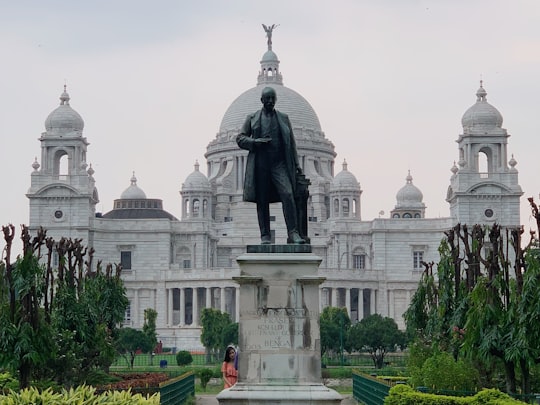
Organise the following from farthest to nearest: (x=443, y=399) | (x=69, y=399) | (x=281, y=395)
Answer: (x=443, y=399) < (x=281, y=395) < (x=69, y=399)

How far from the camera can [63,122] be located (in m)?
127

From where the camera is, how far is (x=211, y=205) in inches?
5768

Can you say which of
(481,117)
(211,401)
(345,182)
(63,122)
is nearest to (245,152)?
(345,182)

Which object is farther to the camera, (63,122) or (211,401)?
(63,122)

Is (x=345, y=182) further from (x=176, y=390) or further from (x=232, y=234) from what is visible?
(x=176, y=390)

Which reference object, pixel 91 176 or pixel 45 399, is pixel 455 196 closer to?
pixel 91 176

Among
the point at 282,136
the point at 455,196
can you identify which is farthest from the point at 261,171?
the point at 455,196

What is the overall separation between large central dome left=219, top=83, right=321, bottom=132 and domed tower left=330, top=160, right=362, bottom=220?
1701 cm

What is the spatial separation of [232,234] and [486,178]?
94.8 feet

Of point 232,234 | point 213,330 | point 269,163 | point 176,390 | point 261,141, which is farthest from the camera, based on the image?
point 232,234

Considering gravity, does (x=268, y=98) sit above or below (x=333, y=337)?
above

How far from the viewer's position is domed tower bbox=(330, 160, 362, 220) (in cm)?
14088

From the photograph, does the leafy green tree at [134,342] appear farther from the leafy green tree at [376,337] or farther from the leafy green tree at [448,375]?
the leafy green tree at [448,375]

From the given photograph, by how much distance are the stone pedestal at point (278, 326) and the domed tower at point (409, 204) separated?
408ft
